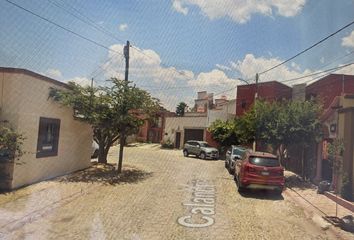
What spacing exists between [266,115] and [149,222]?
1093 cm

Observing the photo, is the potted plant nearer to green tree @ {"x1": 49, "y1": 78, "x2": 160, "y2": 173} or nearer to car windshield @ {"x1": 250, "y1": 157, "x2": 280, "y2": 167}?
green tree @ {"x1": 49, "y1": 78, "x2": 160, "y2": 173}

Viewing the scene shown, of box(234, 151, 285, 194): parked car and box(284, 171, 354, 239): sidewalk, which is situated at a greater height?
box(234, 151, 285, 194): parked car

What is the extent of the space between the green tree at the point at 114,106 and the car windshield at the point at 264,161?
6490 mm

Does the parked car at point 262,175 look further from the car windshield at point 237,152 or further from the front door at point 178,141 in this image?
the front door at point 178,141

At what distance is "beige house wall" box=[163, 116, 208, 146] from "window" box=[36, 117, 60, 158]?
87.5 feet

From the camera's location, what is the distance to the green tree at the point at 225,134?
32.7m

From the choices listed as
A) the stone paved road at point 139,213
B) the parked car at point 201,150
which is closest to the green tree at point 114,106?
the stone paved road at point 139,213

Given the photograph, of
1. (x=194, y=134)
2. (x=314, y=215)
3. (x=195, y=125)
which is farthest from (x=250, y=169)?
(x=194, y=134)

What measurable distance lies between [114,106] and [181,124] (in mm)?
26651

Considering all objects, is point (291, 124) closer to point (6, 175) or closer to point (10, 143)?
point (10, 143)

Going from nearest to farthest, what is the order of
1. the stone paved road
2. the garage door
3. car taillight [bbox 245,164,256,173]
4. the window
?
the stone paved road
car taillight [bbox 245,164,256,173]
the window
the garage door

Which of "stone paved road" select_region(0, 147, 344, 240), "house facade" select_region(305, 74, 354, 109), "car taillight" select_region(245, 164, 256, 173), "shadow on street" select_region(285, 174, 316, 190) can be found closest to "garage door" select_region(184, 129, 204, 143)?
"house facade" select_region(305, 74, 354, 109)

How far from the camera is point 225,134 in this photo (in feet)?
108

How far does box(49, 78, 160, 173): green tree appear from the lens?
17.1 m
